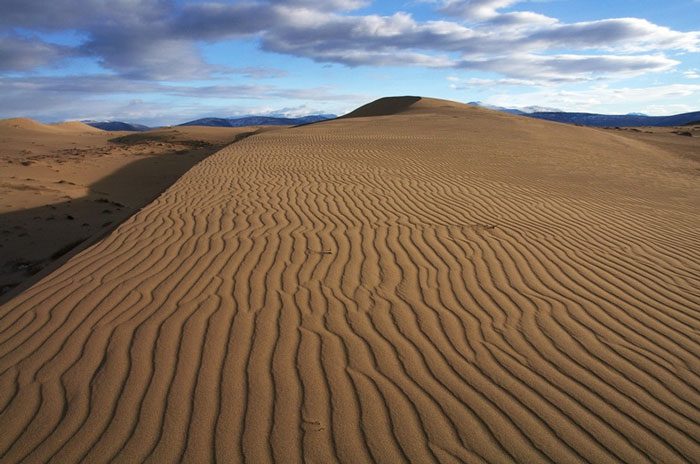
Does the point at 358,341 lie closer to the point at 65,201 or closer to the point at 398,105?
the point at 65,201

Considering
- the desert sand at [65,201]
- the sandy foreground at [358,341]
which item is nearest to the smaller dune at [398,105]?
the desert sand at [65,201]

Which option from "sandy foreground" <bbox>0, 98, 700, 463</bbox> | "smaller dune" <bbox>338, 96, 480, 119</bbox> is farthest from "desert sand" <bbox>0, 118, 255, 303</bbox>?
"smaller dune" <bbox>338, 96, 480, 119</bbox>

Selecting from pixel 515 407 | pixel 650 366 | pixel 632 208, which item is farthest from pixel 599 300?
pixel 632 208

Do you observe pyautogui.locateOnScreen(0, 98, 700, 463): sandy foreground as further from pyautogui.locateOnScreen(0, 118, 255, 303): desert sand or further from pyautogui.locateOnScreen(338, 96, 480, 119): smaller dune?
pyautogui.locateOnScreen(338, 96, 480, 119): smaller dune

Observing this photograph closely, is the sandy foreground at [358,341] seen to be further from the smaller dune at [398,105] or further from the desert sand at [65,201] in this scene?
the smaller dune at [398,105]

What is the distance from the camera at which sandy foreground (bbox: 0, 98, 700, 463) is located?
250cm

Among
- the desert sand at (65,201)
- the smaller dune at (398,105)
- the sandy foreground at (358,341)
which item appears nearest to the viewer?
the sandy foreground at (358,341)

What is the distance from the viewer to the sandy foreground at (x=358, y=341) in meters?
2.50

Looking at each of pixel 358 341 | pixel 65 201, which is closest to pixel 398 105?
pixel 65 201

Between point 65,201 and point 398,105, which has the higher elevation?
point 398,105

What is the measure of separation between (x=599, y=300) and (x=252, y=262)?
3365mm

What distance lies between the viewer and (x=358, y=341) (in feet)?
11.2

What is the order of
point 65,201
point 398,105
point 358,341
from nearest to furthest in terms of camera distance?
point 358,341
point 65,201
point 398,105

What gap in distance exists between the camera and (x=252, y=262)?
4824 millimetres
